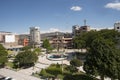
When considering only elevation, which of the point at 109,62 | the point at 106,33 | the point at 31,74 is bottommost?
the point at 31,74

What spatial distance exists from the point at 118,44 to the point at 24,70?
3367cm

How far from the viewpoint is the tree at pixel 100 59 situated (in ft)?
114

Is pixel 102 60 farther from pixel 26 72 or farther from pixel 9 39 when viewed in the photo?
pixel 9 39

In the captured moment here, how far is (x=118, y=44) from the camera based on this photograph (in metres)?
65.2

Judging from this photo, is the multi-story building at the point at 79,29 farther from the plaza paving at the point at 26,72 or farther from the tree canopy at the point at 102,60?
the tree canopy at the point at 102,60

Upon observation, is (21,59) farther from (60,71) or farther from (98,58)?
(98,58)

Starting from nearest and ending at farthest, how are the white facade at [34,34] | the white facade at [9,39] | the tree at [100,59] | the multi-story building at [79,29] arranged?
the tree at [100,59] → the multi-story building at [79,29] → the white facade at [9,39] → the white facade at [34,34]

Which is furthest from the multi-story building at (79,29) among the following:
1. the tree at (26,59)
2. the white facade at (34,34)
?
the tree at (26,59)

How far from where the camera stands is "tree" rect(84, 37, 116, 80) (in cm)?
3466

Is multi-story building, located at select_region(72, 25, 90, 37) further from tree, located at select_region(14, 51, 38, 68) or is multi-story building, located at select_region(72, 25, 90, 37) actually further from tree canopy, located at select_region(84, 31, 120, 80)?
tree canopy, located at select_region(84, 31, 120, 80)

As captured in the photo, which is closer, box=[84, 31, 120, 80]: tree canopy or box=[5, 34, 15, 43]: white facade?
box=[84, 31, 120, 80]: tree canopy

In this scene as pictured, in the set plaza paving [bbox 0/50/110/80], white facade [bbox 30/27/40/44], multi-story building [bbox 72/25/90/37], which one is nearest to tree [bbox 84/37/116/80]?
plaza paving [bbox 0/50/110/80]

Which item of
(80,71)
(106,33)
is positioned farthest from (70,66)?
(106,33)

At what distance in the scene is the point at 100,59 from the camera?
116ft
